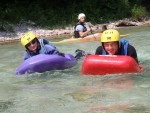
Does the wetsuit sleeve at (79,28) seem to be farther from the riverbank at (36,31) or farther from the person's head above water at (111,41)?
the person's head above water at (111,41)

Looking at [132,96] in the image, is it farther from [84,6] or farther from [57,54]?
[84,6]

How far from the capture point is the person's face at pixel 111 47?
7461mm

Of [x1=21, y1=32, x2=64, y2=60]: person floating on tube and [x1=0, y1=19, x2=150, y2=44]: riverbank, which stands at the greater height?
[x1=21, y1=32, x2=64, y2=60]: person floating on tube

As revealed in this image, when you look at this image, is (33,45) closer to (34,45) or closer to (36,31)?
(34,45)

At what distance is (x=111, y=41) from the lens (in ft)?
24.1

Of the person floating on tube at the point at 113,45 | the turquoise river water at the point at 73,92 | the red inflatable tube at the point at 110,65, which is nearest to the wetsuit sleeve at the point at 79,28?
the turquoise river water at the point at 73,92

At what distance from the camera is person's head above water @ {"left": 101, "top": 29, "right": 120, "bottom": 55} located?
7.36 meters

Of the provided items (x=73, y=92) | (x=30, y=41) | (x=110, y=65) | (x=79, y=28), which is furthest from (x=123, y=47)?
(x=79, y=28)

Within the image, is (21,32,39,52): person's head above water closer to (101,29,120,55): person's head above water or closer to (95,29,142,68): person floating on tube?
(95,29,142,68): person floating on tube

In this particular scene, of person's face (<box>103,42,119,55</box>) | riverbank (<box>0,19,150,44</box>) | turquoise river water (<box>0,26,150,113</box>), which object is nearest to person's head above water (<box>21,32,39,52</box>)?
turquoise river water (<box>0,26,150,113</box>)

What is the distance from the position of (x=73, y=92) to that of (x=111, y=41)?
1.15 meters

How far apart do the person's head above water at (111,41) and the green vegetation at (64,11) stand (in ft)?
42.7

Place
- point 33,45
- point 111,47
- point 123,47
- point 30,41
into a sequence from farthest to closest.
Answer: point 33,45
point 30,41
point 123,47
point 111,47

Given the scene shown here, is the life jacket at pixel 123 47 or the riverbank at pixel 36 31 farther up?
the life jacket at pixel 123 47
